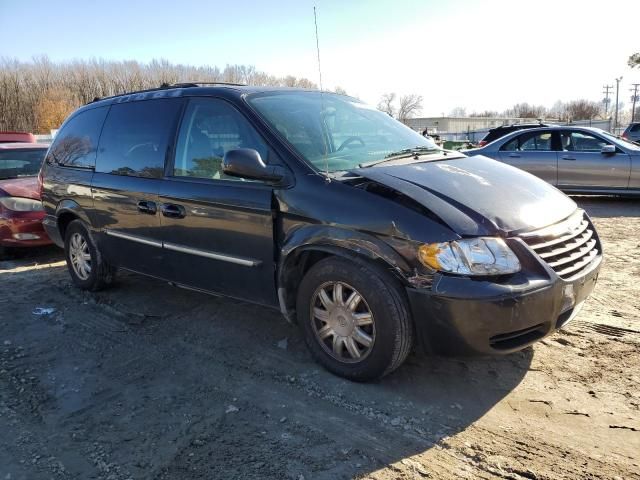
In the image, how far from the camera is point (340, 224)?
2.98 m

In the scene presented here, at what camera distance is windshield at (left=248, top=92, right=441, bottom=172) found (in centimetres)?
347

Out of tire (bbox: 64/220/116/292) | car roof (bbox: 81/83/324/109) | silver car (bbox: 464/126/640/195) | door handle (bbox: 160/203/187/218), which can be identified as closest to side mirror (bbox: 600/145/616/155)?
silver car (bbox: 464/126/640/195)

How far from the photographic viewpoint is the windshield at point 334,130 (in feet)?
11.4

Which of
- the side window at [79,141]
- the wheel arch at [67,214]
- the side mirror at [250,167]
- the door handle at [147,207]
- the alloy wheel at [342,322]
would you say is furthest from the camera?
the wheel arch at [67,214]

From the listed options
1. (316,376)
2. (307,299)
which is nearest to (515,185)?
(307,299)

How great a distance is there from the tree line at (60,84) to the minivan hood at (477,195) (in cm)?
5916

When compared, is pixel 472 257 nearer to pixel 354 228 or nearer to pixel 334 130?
pixel 354 228

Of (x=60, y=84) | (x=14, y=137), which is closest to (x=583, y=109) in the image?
(x=60, y=84)

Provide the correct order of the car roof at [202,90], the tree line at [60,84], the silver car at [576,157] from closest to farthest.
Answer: the car roof at [202,90] < the silver car at [576,157] < the tree line at [60,84]

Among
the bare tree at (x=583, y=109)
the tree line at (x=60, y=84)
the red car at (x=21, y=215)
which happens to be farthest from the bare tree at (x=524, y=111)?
the red car at (x=21, y=215)

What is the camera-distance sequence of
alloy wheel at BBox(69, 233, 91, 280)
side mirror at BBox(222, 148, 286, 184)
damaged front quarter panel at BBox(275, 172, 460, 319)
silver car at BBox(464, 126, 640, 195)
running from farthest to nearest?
silver car at BBox(464, 126, 640, 195)
alloy wheel at BBox(69, 233, 91, 280)
side mirror at BBox(222, 148, 286, 184)
damaged front quarter panel at BBox(275, 172, 460, 319)

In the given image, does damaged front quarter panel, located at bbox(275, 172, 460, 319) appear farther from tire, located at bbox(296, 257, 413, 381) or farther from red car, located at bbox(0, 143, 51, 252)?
red car, located at bbox(0, 143, 51, 252)

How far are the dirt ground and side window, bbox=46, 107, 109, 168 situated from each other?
1.69 metres

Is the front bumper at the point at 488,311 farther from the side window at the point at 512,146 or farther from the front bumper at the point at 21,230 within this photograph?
the side window at the point at 512,146
